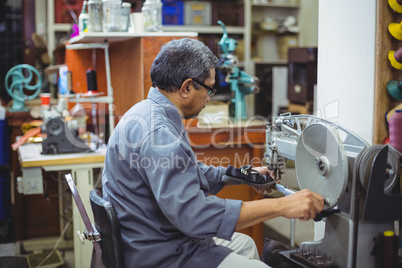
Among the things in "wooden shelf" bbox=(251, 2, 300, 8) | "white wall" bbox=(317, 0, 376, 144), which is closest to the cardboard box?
"wooden shelf" bbox=(251, 2, 300, 8)

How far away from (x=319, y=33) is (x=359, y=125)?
18.1 inches

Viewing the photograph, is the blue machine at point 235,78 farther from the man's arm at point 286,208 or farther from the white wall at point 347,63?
the man's arm at point 286,208

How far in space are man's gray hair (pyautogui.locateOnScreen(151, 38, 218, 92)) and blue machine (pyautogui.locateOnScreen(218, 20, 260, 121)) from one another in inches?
58.8

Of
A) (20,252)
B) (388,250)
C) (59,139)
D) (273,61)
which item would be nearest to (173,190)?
(388,250)

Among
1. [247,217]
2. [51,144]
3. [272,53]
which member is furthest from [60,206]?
[272,53]

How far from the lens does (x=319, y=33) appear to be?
6.58 ft

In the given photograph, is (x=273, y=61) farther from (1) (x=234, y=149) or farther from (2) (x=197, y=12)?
(1) (x=234, y=149)

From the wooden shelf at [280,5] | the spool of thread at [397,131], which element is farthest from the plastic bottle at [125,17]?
the wooden shelf at [280,5]

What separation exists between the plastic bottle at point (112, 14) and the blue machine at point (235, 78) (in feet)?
2.20

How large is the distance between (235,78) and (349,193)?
1.86m

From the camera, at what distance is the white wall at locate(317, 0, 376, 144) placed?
1.72 meters

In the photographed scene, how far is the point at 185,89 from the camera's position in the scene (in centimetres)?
161

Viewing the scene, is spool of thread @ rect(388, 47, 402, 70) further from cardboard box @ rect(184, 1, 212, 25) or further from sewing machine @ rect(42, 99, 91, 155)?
cardboard box @ rect(184, 1, 212, 25)

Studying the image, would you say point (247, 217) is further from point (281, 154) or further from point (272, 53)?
point (272, 53)
